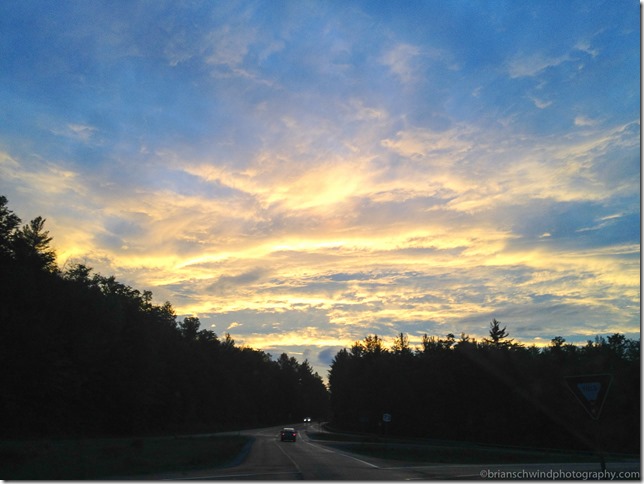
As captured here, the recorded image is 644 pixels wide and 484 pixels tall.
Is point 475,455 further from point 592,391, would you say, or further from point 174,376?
point 174,376

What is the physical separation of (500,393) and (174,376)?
192 ft

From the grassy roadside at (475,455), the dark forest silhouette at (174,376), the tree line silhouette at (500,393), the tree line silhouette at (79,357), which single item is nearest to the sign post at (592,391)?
the grassy roadside at (475,455)

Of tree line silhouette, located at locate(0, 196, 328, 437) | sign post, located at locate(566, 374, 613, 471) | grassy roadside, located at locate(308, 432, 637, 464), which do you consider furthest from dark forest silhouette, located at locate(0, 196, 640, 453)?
sign post, located at locate(566, 374, 613, 471)

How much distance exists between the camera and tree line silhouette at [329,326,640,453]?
60.7 m

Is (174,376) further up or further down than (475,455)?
further up

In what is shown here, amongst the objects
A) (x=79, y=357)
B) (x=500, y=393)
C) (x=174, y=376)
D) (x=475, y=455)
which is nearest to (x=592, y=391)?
(x=475, y=455)

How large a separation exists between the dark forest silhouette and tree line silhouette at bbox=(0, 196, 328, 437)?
0.16 m

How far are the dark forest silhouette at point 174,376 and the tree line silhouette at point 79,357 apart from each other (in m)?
0.16

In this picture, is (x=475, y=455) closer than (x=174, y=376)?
Yes

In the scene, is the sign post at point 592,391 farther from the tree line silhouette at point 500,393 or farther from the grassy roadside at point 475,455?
the tree line silhouette at point 500,393

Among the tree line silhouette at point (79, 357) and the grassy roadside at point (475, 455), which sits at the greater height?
the tree line silhouette at point (79, 357)

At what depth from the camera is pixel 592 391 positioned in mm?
12664

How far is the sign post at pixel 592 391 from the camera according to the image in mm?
12453

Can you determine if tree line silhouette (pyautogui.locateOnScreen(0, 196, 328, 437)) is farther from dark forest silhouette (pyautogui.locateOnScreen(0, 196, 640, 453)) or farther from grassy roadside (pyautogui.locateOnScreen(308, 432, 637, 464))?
grassy roadside (pyautogui.locateOnScreen(308, 432, 637, 464))
